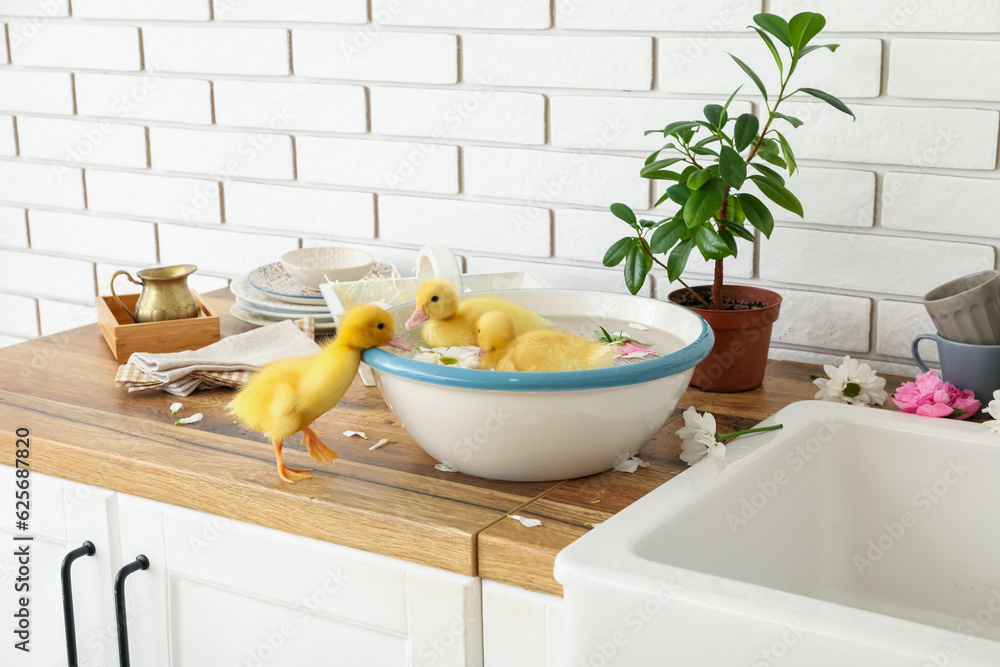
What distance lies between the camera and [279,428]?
945 millimetres

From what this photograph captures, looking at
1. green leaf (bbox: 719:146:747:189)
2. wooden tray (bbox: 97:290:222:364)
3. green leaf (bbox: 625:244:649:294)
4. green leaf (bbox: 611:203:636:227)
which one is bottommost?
wooden tray (bbox: 97:290:222:364)

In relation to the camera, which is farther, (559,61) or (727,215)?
(559,61)

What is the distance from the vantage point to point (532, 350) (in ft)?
3.07

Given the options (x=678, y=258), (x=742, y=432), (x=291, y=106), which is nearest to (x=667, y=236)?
(x=678, y=258)

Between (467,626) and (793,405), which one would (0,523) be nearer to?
(467,626)

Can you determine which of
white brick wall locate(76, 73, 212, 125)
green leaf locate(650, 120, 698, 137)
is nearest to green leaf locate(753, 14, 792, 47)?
green leaf locate(650, 120, 698, 137)

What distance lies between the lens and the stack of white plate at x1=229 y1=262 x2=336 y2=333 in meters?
1.47

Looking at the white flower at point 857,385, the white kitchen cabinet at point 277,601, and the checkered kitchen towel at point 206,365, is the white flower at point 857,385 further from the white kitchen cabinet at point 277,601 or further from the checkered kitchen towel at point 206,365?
the checkered kitchen towel at point 206,365

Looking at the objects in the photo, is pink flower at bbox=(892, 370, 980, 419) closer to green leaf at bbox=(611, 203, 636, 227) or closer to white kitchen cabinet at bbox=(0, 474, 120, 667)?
green leaf at bbox=(611, 203, 636, 227)

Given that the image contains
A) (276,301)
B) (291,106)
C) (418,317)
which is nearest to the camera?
(418,317)

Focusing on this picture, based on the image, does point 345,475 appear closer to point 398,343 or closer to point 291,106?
point 398,343

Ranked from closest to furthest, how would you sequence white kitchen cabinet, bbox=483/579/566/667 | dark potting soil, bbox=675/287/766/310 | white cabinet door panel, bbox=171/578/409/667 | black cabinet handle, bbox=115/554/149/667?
1. white kitchen cabinet, bbox=483/579/566/667
2. white cabinet door panel, bbox=171/578/409/667
3. black cabinet handle, bbox=115/554/149/667
4. dark potting soil, bbox=675/287/766/310

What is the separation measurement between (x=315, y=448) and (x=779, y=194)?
0.58 metres

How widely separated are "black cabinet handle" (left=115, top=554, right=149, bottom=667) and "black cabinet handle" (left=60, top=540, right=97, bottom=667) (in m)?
0.05
